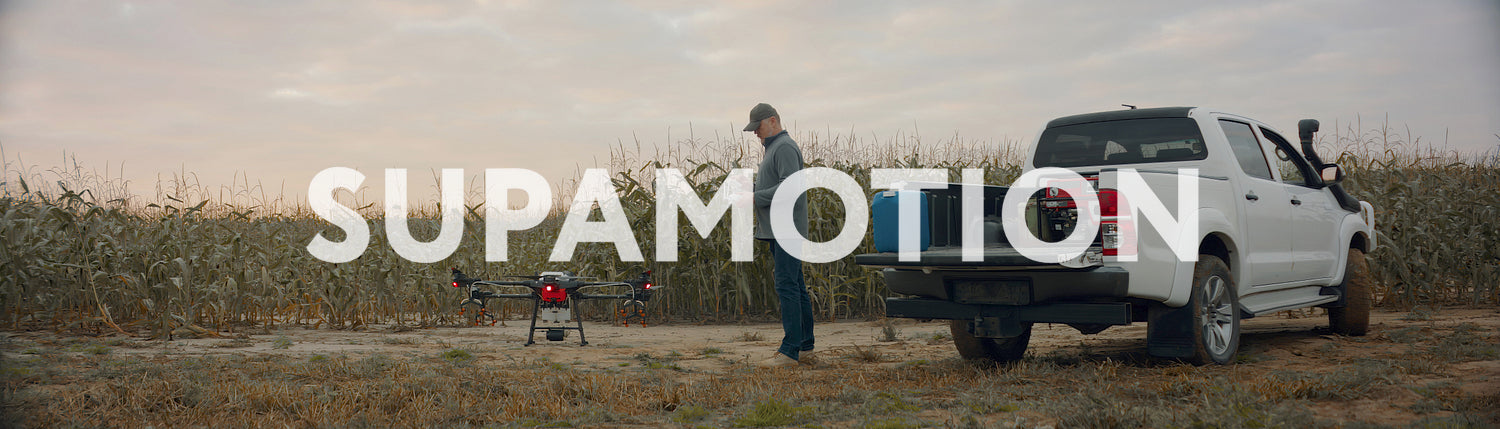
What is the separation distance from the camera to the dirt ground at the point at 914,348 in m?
4.71

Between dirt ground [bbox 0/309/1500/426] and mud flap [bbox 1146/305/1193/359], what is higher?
mud flap [bbox 1146/305/1193/359]

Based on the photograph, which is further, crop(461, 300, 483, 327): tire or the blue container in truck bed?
crop(461, 300, 483, 327): tire

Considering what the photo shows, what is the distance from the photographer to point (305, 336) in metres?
8.60

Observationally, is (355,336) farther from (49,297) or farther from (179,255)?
(49,297)

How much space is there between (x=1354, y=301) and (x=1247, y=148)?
1.85m

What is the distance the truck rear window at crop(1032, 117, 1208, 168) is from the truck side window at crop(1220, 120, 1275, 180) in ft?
1.10

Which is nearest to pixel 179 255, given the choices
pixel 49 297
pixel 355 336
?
pixel 49 297

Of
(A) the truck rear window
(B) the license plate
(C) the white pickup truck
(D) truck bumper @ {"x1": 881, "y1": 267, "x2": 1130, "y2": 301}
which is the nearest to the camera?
(D) truck bumper @ {"x1": 881, "y1": 267, "x2": 1130, "y2": 301}

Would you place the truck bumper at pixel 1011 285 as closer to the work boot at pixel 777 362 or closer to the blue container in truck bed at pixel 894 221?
the blue container in truck bed at pixel 894 221

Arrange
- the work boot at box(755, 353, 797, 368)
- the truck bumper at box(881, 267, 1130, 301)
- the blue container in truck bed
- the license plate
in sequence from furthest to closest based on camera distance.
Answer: the work boot at box(755, 353, 797, 368)
the blue container in truck bed
the license plate
the truck bumper at box(881, 267, 1130, 301)

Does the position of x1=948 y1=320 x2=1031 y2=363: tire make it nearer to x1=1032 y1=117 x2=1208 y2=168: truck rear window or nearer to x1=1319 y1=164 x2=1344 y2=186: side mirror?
x1=1032 y1=117 x2=1208 y2=168: truck rear window

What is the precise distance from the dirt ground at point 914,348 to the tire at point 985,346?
8.7 inches

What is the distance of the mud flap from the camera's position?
5387mm

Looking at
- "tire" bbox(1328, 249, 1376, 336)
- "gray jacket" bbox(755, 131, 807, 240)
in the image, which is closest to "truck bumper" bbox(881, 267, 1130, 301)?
"gray jacket" bbox(755, 131, 807, 240)
